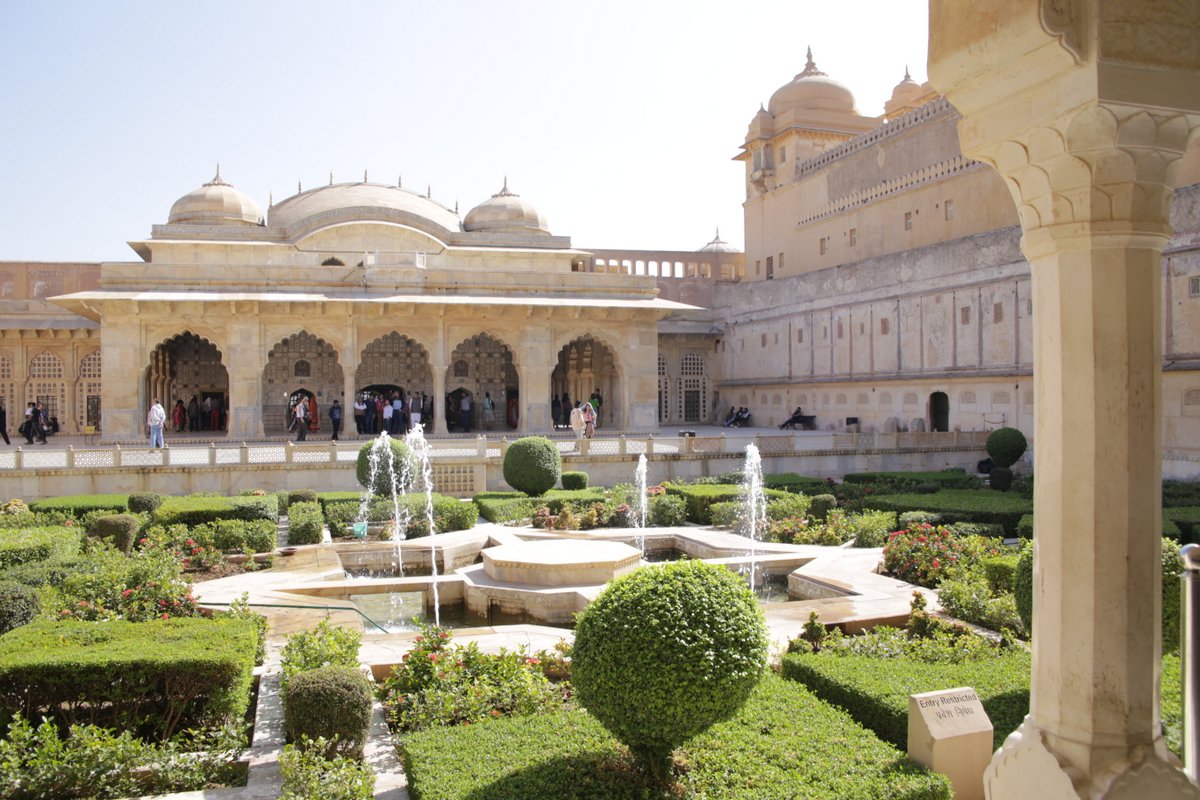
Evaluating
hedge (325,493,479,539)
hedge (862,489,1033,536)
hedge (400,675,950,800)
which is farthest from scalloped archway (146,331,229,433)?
hedge (400,675,950,800)

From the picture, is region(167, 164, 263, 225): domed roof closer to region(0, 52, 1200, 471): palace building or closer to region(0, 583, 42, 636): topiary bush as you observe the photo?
region(0, 52, 1200, 471): palace building

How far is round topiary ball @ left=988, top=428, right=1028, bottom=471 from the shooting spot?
17.0m

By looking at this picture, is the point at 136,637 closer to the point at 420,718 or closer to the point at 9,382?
the point at 420,718

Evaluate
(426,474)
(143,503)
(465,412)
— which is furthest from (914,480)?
(465,412)

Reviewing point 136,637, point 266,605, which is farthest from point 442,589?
point 136,637

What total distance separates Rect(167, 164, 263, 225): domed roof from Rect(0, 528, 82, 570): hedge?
19571 millimetres

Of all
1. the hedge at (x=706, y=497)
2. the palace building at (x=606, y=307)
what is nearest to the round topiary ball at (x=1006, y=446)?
the palace building at (x=606, y=307)

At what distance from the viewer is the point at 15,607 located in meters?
6.20

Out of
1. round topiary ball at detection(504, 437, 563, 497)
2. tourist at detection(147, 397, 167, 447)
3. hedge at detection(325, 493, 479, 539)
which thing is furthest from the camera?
tourist at detection(147, 397, 167, 447)

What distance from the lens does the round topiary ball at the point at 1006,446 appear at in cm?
1698

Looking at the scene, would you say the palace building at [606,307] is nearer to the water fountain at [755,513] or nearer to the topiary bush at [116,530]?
the water fountain at [755,513]

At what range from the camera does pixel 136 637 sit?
5.43 metres

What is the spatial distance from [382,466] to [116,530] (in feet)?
12.5

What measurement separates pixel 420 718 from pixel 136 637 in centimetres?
181
